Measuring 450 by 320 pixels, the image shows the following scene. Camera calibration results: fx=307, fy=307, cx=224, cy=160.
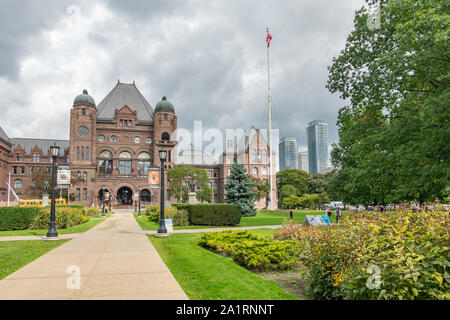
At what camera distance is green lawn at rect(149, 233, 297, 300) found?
5824mm

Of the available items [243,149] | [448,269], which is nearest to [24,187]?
[243,149]

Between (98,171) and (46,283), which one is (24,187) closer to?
(98,171)

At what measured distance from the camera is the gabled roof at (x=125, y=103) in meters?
75.6

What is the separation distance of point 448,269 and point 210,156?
280ft

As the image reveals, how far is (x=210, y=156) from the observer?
8894 cm

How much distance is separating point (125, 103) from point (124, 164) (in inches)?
647

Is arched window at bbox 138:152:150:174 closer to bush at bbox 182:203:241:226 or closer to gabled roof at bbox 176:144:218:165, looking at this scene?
gabled roof at bbox 176:144:218:165

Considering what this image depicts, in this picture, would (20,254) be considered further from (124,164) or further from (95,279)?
(124,164)

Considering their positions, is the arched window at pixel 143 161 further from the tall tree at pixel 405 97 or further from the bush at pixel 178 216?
the tall tree at pixel 405 97

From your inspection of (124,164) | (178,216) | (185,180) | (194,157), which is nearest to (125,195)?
(124,164)

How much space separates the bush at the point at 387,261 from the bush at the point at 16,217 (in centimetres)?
2087

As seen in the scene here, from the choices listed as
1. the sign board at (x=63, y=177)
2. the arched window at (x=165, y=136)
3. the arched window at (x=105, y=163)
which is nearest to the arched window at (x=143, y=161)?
the arched window at (x=165, y=136)

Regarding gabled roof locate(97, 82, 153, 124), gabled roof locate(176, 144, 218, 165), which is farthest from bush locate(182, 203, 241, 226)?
gabled roof locate(176, 144, 218, 165)
